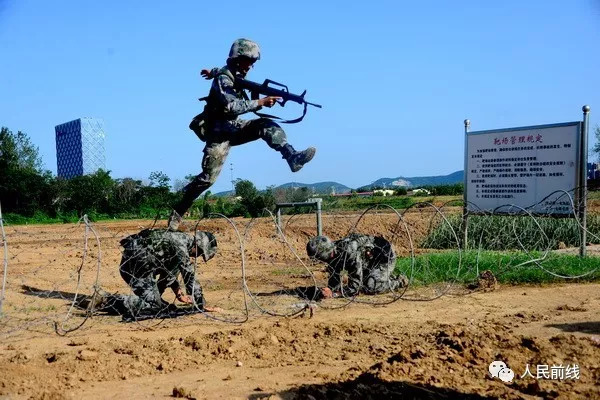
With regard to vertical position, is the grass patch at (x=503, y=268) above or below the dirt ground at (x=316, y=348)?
above

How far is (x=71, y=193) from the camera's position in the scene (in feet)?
92.2

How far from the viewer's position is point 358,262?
25.1ft

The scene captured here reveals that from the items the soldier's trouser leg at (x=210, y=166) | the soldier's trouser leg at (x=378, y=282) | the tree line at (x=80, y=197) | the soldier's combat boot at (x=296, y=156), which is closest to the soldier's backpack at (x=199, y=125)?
the soldier's trouser leg at (x=210, y=166)

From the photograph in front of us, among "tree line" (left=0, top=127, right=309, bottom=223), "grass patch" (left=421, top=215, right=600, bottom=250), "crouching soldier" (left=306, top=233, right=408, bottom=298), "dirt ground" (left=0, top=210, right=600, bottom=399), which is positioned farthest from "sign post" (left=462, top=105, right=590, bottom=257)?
"tree line" (left=0, top=127, right=309, bottom=223)

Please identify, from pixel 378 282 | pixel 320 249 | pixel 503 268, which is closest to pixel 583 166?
pixel 503 268

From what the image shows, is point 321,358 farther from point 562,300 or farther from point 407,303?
point 562,300

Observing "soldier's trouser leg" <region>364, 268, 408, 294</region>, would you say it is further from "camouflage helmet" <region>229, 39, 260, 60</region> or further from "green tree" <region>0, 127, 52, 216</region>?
"green tree" <region>0, 127, 52, 216</region>

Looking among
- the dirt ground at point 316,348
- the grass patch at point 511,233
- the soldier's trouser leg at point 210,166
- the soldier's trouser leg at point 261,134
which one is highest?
the soldier's trouser leg at point 261,134

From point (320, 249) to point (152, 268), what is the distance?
6.47 ft

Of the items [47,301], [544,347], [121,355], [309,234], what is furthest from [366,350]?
[309,234]

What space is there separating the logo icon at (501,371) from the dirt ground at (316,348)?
56mm

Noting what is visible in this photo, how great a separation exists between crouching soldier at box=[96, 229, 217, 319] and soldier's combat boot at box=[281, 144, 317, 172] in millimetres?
1339

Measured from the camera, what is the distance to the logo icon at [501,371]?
424 cm

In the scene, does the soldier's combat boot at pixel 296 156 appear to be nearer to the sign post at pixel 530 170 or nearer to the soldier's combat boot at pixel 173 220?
the soldier's combat boot at pixel 173 220
